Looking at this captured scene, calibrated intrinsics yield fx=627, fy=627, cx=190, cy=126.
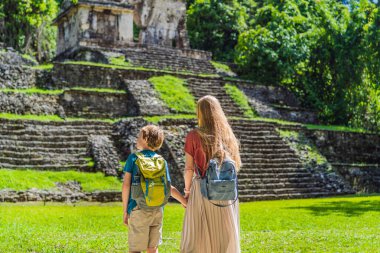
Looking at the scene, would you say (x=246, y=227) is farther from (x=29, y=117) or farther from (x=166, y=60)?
(x=166, y=60)

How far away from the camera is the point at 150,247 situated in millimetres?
5582

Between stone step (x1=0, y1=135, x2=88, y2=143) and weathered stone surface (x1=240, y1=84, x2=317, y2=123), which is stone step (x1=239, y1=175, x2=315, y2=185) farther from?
weathered stone surface (x1=240, y1=84, x2=317, y2=123)

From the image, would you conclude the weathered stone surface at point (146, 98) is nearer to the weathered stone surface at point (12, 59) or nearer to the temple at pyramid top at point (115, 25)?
the weathered stone surface at point (12, 59)

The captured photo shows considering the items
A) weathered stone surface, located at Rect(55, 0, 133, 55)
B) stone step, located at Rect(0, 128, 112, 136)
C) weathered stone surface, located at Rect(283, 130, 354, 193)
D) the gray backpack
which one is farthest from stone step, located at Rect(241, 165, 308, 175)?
weathered stone surface, located at Rect(55, 0, 133, 55)

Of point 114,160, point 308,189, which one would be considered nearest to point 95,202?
point 114,160

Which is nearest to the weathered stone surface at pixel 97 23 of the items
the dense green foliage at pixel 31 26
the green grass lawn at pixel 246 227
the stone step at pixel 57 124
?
the dense green foliage at pixel 31 26

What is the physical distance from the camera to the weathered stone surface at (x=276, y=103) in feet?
73.8

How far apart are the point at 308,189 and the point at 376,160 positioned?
645 cm

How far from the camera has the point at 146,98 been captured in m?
20.0

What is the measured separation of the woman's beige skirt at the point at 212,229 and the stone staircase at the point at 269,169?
32.8 ft

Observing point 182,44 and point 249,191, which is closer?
point 249,191

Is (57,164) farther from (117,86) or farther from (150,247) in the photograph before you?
(150,247)

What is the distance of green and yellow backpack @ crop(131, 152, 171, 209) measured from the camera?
5.45m

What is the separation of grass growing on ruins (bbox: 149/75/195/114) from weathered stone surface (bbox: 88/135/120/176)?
13.4ft
